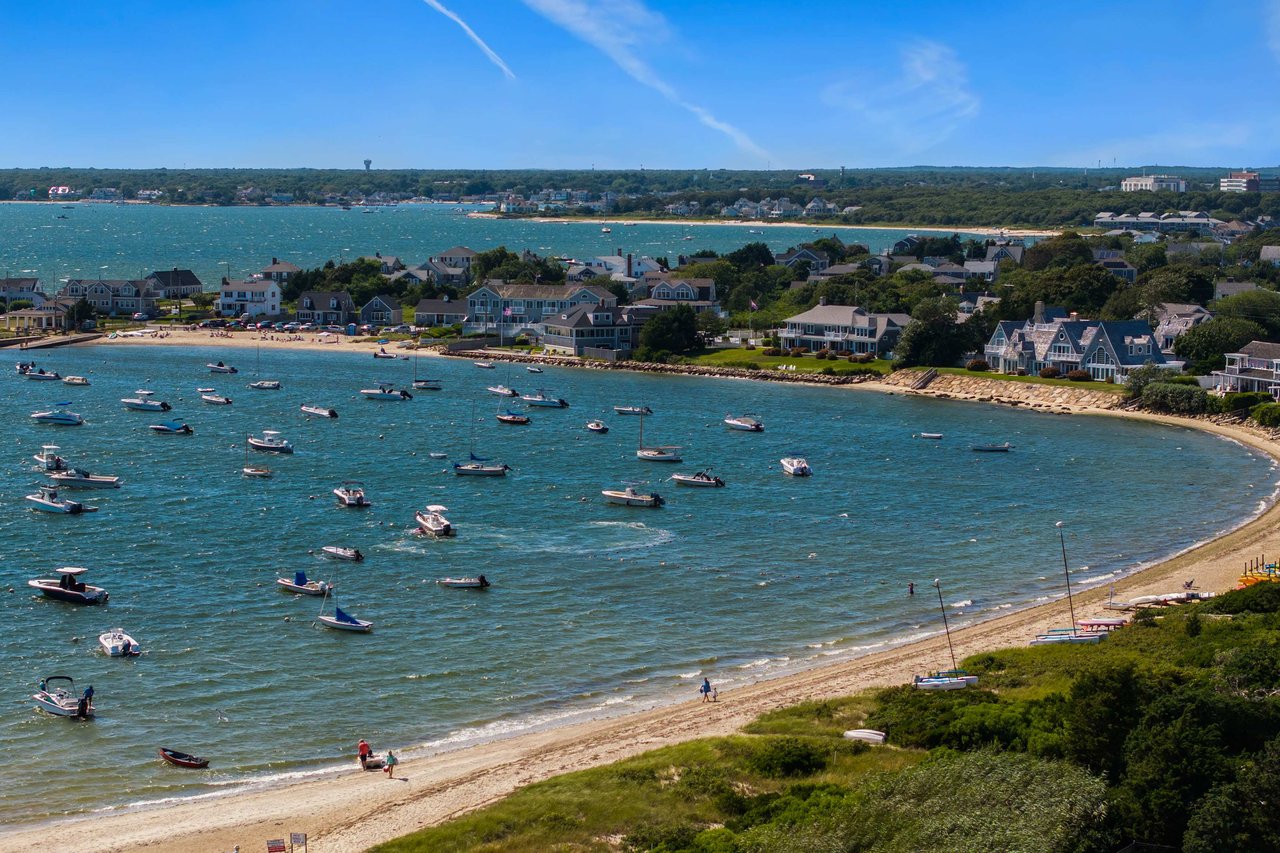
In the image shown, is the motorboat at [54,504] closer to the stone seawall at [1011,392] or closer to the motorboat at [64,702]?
the motorboat at [64,702]

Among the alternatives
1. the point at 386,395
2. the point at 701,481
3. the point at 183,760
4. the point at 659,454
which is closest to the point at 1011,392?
the point at 659,454

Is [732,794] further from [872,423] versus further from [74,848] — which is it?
[872,423]

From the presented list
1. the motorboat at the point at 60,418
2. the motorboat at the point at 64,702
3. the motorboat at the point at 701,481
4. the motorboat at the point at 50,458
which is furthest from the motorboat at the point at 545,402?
the motorboat at the point at 64,702

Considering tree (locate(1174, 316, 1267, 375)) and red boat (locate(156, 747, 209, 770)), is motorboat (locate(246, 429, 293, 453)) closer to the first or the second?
red boat (locate(156, 747, 209, 770))

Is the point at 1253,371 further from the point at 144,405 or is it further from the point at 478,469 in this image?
the point at 144,405

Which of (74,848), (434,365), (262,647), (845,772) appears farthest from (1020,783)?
(434,365)

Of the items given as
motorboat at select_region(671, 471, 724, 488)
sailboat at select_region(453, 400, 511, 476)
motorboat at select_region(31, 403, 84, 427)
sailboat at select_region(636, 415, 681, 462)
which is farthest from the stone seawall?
motorboat at select_region(31, 403, 84, 427)
